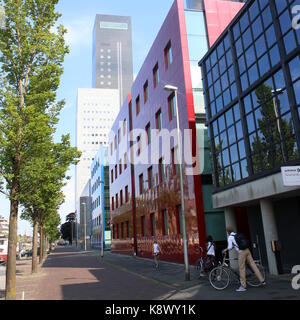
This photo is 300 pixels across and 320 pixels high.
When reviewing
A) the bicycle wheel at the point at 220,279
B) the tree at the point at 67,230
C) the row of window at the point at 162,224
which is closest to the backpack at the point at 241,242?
the bicycle wheel at the point at 220,279

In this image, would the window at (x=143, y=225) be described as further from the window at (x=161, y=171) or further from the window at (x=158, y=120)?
the window at (x=158, y=120)

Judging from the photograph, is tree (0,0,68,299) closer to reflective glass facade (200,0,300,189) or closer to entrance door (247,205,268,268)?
reflective glass facade (200,0,300,189)

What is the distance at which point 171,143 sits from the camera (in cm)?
2356

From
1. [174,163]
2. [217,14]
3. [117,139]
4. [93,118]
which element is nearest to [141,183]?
[174,163]

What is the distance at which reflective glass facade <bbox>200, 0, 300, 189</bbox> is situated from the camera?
1234 cm

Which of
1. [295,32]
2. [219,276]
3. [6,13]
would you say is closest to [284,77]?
[295,32]

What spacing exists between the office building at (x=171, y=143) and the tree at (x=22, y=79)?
9861mm

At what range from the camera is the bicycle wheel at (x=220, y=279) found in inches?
428

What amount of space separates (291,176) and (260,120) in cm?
498

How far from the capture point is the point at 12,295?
413 inches

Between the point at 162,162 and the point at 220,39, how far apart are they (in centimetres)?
1093

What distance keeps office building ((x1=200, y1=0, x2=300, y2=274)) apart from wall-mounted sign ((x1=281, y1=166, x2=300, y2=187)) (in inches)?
1.2

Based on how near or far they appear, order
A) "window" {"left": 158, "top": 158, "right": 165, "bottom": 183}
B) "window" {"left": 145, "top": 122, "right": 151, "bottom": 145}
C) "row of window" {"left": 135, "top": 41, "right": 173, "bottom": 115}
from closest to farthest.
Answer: "row of window" {"left": 135, "top": 41, "right": 173, "bottom": 115} < "window" {"left": 158, "top": 158, "right": 165, "bottom": 183} < "window" {"left": 145, "top": 122, "right": 151, "bottom": 145}

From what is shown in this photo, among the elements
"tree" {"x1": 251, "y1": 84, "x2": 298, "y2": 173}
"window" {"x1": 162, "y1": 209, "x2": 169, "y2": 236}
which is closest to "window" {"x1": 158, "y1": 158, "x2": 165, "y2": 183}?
"window" {"x1": 162, "y1": 209, "x2": 169, "y2": 236}
